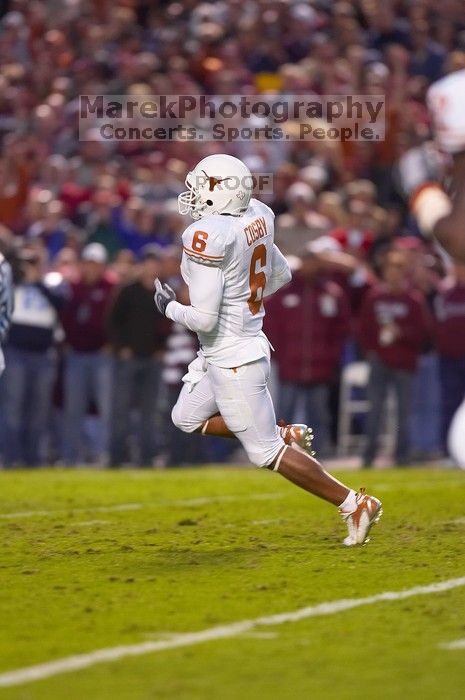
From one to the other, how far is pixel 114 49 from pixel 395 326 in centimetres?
676

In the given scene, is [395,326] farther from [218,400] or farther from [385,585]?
[385,585]

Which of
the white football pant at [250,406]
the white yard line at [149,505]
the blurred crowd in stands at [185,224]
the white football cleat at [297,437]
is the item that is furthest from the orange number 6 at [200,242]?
the blurred crowd in stands at [185,224]

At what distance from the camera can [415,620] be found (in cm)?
570

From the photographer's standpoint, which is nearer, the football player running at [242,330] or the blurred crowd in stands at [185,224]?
the football player running at [242,330]

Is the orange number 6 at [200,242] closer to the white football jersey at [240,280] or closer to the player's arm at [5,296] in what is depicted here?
the white football jersey at [240,280]

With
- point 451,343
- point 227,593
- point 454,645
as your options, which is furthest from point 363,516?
point 451,343

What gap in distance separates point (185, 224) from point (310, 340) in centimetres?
205

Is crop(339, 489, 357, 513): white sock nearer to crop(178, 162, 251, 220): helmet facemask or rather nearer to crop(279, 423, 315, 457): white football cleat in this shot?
crop(279, 423, 315, 457): white football cleat

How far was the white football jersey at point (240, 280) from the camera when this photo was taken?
7.38 meters

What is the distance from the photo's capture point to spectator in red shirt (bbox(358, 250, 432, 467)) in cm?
1370

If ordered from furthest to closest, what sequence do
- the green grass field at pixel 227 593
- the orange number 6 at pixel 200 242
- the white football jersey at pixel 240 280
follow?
the white football jersey at pixel 240 280, the orange number 6 at pixel 200 242, the green grass field at pixel 227 593

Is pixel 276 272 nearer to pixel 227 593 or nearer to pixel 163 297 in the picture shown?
pixel 163 297

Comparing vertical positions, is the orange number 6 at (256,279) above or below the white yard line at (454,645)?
above

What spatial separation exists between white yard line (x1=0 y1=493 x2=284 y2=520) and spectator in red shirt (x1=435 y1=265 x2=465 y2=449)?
3.54 metres
